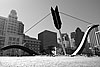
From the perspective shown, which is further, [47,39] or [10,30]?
[47,39]

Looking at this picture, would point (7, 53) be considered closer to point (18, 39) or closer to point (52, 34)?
point (18, 39)

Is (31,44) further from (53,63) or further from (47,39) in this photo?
(53,63)

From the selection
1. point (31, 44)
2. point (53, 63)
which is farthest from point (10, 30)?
point (53, 63)

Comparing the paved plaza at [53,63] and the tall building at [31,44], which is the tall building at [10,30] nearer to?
the tall building at [31,44]

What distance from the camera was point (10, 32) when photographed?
111 meters

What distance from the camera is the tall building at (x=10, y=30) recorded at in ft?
328

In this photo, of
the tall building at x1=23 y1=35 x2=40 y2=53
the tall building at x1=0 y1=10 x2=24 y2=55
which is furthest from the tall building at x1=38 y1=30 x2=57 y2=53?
→ the tall building at x1=0 y1=10 x2=24 y2=55

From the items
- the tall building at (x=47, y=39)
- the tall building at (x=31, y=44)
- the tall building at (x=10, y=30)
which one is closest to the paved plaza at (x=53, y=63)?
the tall building at (x=10, y=30)

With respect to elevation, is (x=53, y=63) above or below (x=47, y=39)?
below

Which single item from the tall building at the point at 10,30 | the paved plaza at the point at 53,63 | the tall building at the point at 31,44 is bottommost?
the paved plaza at the point at 53,63

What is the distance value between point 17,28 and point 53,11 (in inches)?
3872

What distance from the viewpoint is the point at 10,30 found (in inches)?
4390

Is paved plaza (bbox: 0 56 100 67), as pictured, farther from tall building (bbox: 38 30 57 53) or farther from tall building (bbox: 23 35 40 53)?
tall building (bbox: 38 30 57 53)

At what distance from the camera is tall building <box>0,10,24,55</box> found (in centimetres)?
9992
